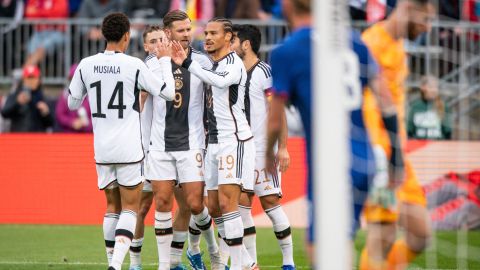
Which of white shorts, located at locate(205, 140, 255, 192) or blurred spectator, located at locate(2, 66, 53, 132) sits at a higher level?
blurred spectator, located at locate(2, 66, 53, 132)

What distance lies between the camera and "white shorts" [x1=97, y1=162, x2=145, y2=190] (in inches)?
379

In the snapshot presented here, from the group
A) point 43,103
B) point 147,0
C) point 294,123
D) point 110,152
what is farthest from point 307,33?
point 147,0

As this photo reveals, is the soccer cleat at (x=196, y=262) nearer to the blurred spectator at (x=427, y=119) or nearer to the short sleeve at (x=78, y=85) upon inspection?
the short sleeve at (x=78, y=85)

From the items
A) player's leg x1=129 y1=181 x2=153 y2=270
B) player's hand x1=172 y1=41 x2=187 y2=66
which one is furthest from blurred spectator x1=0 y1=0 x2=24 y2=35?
player's hand x1=172 y1=41 x2=187 y2=66

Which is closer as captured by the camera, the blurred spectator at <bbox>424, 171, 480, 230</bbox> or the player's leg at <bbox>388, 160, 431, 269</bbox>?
the player's leg at <bbox>388, 160, 431, 269</bbox>

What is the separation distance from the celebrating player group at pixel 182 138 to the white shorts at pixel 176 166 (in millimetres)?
10

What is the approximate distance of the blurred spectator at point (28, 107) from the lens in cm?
1653

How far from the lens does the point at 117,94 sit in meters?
9.55

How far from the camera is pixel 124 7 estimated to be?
18484mm

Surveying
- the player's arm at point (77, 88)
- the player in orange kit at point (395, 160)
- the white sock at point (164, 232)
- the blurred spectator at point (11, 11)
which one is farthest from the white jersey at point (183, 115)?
the blurred spectator at point (11, 11)

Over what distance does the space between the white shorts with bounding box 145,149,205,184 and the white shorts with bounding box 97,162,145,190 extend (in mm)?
628

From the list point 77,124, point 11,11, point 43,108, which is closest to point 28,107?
point 43,108

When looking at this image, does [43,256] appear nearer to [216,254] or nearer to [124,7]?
[216,254]

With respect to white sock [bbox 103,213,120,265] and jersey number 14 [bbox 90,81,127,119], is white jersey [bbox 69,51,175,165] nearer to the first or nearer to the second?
jersey number 14 [bbox 90,81,127,119]
